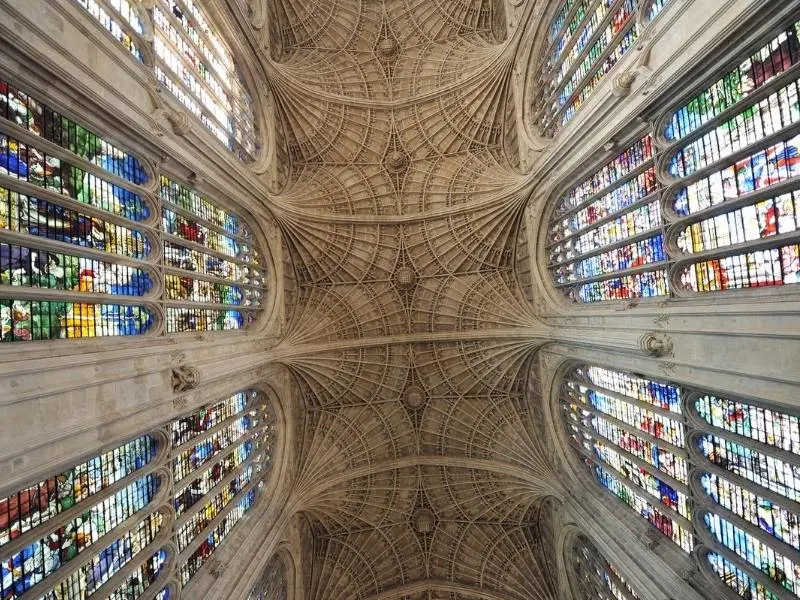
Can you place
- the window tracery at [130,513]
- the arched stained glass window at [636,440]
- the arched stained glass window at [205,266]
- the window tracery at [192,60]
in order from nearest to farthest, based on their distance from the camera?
the window tracery at [130,513] → the window tracery at [192,60] → the arched stained glass window at [636,440] → the arched stained glass window at [205,266]

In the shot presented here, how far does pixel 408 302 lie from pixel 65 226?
19.6 metres

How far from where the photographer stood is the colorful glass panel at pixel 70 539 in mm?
11086

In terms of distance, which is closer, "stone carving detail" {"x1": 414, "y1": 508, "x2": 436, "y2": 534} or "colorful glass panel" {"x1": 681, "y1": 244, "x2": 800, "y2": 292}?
"colorful glass panel" {"x1": 681, "y1": 244, "x2": 800, "y2": 292}

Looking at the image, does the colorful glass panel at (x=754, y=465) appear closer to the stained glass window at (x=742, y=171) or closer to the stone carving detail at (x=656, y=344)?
the stone carving detail at (x=656, y=344)

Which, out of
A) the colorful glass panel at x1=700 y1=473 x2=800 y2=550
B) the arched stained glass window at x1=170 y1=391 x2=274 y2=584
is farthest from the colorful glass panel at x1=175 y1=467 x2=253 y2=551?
the colorful glass panel at x1=700 y1=473 x2=800 y2=550

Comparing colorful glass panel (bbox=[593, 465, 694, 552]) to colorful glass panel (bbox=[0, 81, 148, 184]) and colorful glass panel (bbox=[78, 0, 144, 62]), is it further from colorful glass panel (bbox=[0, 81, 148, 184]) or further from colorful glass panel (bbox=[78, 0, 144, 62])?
colorful glass panel (bbox=[78, 0, 144, 62])

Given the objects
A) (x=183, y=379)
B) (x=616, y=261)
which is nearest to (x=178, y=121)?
(x=183, y=379)

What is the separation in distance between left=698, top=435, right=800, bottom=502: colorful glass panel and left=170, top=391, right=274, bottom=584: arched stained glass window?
17053mm

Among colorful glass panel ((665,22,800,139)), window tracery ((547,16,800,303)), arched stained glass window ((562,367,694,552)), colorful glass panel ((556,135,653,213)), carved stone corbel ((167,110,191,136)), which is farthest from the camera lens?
arched stained glass window ((562,367,694,552))

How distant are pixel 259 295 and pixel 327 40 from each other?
554 inches

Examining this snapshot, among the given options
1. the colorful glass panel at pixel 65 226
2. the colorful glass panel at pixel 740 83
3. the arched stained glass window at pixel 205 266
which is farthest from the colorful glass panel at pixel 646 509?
the colorful glass panel at pixel 65 226

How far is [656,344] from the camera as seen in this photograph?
46.1ft

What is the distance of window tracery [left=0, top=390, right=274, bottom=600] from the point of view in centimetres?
1148

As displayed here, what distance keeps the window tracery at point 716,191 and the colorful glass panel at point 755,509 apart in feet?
19.0
